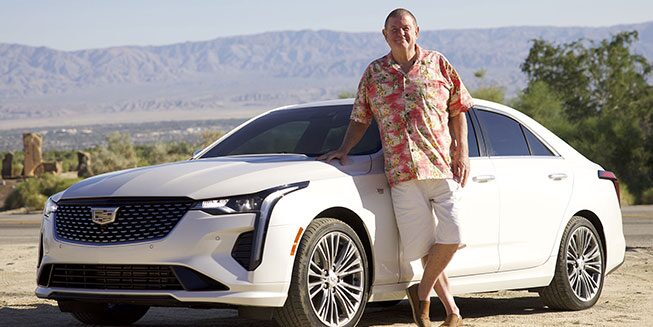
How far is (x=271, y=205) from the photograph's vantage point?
731cm

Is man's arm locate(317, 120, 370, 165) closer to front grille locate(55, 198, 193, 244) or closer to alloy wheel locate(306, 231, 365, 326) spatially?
alloy wheel locate(306, 231, 365, 326)

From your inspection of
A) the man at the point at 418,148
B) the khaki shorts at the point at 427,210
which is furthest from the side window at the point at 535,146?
the khaki shorts at the point at 427,210

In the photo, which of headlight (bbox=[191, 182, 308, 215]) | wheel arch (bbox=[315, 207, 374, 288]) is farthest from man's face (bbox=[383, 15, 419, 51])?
headlight (bbox=[191, 182, 308, 215])

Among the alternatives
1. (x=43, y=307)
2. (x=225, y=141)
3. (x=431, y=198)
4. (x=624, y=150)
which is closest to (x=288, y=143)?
(x=225, y=141)

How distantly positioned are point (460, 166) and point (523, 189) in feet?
3.87

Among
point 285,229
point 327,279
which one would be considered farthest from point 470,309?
point 285,229

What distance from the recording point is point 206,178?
25.0 ft

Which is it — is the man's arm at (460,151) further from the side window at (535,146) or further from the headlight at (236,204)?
the side window at (535,146)

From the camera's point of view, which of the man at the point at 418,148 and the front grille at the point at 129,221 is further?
the man at the point at 418,148

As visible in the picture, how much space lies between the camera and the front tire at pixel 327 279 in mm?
7461

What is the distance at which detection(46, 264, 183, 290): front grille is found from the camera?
24.4ft

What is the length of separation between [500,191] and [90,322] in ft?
9.78

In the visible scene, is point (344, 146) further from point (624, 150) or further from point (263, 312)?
point (624, 150)

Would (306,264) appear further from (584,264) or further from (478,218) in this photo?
(584,264)
